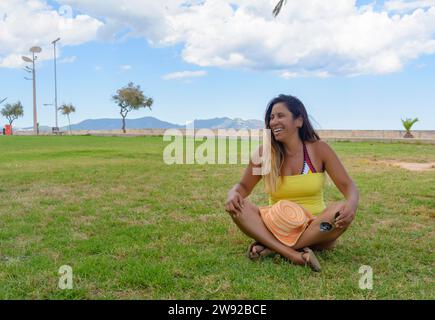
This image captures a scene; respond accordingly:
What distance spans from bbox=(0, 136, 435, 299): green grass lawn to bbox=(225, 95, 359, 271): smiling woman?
187 mm

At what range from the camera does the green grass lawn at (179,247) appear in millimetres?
2949

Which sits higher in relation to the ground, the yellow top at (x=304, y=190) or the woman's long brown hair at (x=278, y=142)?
the woman's long brown hair at (x=278, y=142)

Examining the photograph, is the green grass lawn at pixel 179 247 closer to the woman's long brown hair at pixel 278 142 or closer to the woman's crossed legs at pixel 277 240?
the woman's crossed legs at pixel 277 240

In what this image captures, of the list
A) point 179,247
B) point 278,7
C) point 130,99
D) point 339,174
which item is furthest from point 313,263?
point 130,99

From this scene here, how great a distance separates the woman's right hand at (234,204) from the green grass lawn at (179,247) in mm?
397

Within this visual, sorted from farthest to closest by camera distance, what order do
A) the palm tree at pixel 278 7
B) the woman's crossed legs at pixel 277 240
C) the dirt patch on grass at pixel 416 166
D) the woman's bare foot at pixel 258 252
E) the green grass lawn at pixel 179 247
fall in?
1. the dirt patch on grass at pixel 416 166
2. the palm tree at pixel 278 7
3. the woman's bare foot at pixel 258 252
4. the woman's crossed legs at pixel 277 240
5. the green grass lawn at pixel 179 247

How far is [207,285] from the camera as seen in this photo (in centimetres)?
298

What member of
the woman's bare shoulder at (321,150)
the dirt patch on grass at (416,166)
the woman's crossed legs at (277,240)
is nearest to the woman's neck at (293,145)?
the woman's bare shoulder at (321,150)

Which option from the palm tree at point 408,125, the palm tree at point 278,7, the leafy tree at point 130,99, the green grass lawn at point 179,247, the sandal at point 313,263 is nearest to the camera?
the green grass lawn at point 179,247

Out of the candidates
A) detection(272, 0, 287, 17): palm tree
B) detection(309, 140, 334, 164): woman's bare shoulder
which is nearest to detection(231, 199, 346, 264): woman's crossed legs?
detection(309, 140, 334, 164): woman's bare shoulder

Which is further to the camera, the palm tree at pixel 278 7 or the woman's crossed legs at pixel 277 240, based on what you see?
the palm tree at pixel 278 7

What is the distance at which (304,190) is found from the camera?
371 cm
